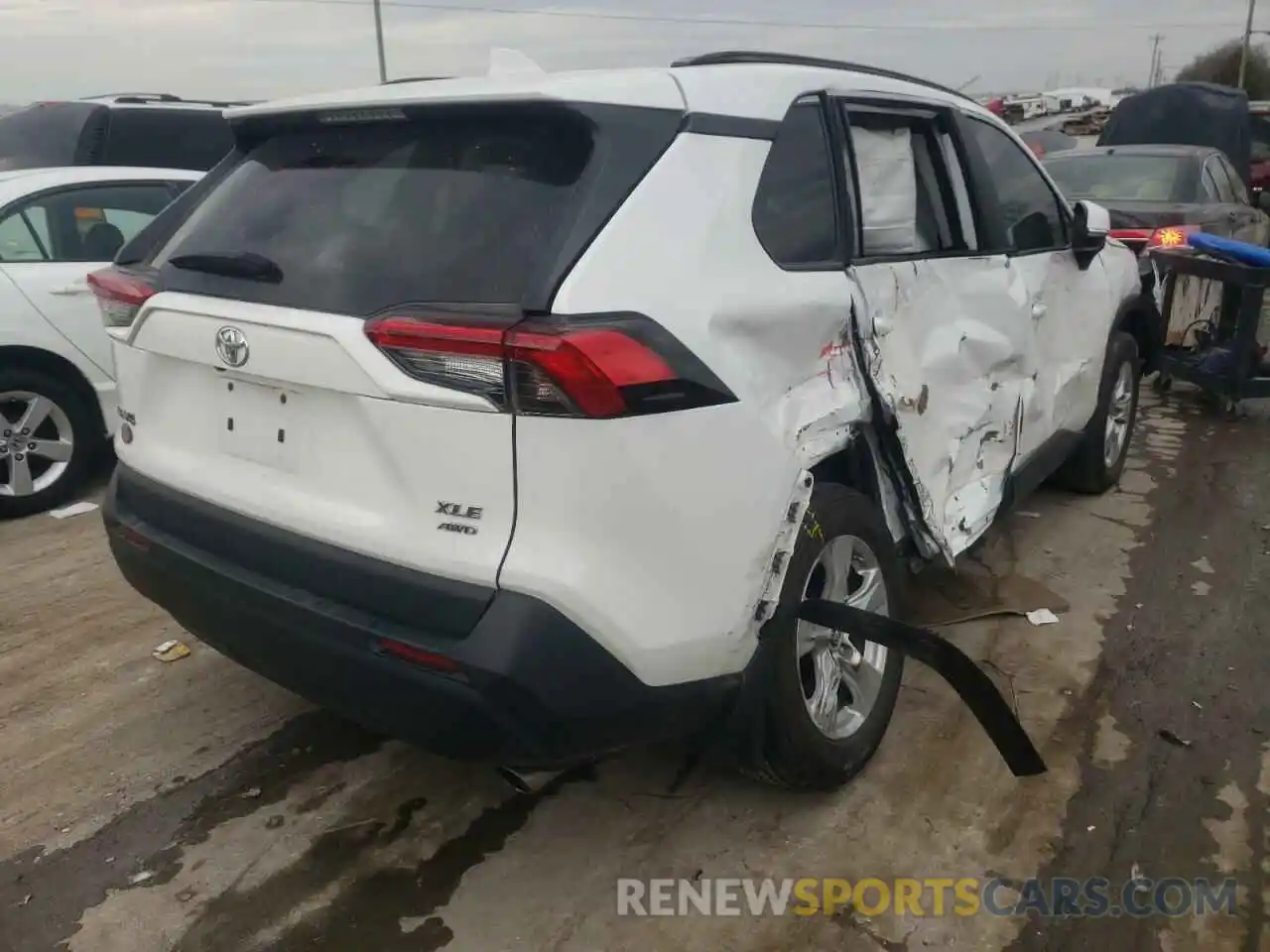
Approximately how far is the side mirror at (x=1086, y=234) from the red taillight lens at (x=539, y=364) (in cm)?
292

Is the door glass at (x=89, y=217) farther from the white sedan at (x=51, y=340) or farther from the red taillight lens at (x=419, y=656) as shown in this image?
the red taillight lens at (x=419, y=656)

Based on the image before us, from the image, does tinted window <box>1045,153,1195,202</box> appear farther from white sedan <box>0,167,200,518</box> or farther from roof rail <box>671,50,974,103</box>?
white sedan <box>0,167,200,518</box>

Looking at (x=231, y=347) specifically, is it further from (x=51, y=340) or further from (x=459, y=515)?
(x=51, y=340)

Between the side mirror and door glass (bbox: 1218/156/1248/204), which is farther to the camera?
door glass (bbox: 1218/156/1248/204)

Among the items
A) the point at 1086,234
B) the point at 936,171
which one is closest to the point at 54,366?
the point at 936,171

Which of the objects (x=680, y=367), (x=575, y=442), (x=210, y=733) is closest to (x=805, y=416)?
(x=680, y=367)

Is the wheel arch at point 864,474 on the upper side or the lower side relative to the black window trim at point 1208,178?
upper

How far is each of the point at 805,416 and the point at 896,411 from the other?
19.4 inches

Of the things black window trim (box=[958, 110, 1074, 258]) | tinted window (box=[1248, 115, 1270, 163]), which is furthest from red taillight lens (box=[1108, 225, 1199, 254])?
tinted window (box=[1248, 115, 1270, 163])

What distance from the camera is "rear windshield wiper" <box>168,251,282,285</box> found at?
250cm

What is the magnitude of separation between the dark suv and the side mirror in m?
5.86

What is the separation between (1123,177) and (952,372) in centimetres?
707

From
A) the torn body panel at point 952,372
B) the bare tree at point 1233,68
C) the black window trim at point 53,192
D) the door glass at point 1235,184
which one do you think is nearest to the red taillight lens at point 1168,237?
the door glass at point 1235,184

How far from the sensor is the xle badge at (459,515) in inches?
85.2
